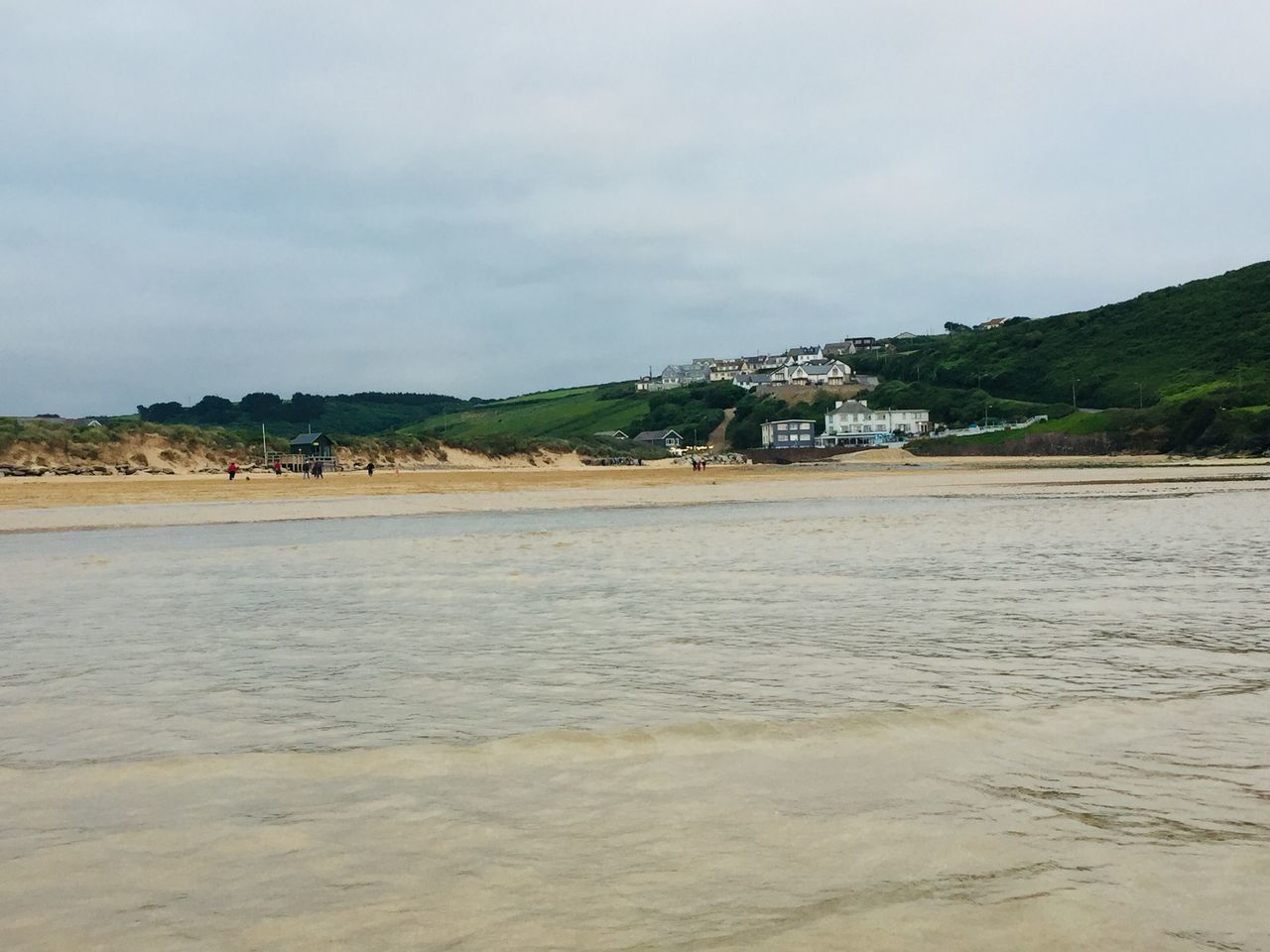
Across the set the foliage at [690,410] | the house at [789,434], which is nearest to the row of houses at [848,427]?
the house at [789,434]

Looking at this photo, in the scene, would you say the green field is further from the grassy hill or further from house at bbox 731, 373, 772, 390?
the grassy hill

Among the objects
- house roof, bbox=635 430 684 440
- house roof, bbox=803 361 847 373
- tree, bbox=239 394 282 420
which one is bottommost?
house roof, bbox=635 430 684 440

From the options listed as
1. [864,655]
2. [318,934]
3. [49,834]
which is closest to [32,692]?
[49,834]

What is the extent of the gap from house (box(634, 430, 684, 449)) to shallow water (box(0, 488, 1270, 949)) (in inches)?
5041

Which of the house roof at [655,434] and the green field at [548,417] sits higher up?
the green field at [548,417]

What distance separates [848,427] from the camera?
451ft

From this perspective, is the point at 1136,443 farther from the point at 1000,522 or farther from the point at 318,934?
the point at 318,934

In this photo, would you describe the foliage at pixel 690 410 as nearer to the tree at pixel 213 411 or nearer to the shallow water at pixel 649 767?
the tree at pixel 213 411

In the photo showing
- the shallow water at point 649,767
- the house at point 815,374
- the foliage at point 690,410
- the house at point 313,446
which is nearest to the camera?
the shallow water at point 649,767

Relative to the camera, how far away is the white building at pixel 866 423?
131m

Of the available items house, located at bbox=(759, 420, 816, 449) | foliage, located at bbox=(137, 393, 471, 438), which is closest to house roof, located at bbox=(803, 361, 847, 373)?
house, located at bbox=(759, 420, 816, 449)

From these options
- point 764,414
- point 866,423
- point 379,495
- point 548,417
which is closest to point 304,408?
point 548,417

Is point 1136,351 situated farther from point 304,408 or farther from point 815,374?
point 304,408

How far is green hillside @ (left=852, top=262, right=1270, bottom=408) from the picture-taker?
10388 cm
